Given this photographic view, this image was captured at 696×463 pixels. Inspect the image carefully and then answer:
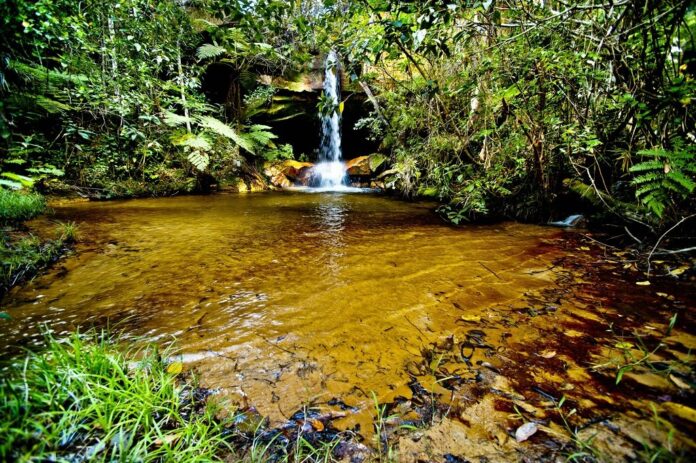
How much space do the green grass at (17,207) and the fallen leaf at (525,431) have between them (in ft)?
21.6

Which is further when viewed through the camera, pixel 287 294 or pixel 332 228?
pixel 332 228

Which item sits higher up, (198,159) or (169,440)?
(198,159)

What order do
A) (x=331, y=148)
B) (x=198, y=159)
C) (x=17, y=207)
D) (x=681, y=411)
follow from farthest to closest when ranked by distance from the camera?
(x=331, y=148)
(x=198, y=159)
(x=17, y=207)
(x=681, y=411)

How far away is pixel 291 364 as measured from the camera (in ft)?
5.72

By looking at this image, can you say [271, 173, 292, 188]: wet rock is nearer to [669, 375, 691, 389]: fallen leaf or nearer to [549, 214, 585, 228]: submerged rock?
[549, 214, 585, 228]: submerged rock

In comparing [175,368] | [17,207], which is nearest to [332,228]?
[175,368]

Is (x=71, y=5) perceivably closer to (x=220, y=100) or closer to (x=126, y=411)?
(x=126, y=411)

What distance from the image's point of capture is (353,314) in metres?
2.31

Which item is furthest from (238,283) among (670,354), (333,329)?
(670,354)

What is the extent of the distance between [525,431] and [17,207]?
7143 millimetres

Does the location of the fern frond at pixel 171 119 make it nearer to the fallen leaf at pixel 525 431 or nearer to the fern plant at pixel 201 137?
the fern plant at pixel 201 137

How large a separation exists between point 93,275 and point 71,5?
4.47 metres

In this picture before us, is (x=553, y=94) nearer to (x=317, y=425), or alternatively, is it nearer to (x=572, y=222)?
(x=572, y=222)

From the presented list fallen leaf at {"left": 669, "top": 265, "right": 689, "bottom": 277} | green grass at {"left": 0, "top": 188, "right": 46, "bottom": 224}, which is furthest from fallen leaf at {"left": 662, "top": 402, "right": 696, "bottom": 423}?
green grass at {"left": 0, "top": 188, "right": 46, "bottom": 224}
